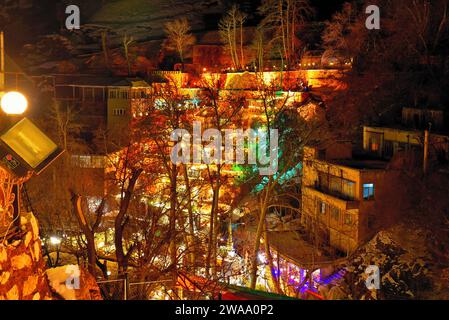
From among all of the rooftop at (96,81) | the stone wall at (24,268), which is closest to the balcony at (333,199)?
the stone wall at (24,268)

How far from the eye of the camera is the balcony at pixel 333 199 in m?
12.5

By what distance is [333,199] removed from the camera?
13.1m

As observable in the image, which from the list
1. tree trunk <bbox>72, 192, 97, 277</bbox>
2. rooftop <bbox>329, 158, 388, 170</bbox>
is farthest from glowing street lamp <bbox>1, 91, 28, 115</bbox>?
rooftop <bbox>329, 158, 388, 170</bbox>

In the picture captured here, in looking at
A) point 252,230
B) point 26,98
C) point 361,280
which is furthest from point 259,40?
point 26,98

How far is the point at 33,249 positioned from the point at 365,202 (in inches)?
391

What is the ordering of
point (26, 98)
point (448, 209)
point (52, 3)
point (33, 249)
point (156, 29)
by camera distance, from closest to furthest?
point (26, 98)
point (33, 249)
point (448, 209)
point (156, 29)
point (52, 3)

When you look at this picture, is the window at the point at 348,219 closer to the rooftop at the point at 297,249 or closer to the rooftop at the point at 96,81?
the rooftop at the point at 297,249

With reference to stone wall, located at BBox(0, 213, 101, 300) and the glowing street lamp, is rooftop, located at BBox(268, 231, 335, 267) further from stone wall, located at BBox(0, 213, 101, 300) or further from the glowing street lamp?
the glowing street lamp

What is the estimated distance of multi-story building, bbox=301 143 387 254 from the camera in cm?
1254

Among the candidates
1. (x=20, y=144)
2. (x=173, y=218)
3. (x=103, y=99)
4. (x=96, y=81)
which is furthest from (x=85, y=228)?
(x=96, y=81)

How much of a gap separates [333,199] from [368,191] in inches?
37.6

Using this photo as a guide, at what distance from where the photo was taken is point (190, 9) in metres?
35.1

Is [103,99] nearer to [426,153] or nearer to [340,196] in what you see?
[340,196]
